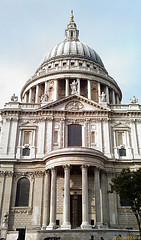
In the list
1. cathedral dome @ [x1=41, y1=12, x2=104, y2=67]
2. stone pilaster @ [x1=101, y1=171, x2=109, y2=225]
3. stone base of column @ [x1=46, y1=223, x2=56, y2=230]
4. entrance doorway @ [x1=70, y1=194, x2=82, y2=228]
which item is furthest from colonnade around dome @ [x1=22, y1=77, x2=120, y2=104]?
stone base of column @ [x1=46, y1=223, x2=56, y2=230]

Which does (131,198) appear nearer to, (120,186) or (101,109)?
(120,186)

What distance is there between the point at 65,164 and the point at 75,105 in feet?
37.5

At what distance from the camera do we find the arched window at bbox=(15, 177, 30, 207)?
1298 inches

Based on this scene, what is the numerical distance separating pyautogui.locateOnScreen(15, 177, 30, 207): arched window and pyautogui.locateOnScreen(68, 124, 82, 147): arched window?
785 cm

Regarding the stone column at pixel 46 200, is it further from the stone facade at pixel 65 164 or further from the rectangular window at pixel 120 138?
the rectangular window at pixel 120 138

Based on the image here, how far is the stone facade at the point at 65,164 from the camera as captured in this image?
2961 centimetres

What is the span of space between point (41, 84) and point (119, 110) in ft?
66.1

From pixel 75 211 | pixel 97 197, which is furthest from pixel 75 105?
pixel 75 211

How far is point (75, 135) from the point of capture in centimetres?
3741

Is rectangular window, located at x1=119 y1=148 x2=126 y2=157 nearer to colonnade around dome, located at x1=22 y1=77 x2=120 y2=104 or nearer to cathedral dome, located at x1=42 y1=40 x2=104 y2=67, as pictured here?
colonnade around dome, located at x1=22 y1=77 x2=120 y2=104

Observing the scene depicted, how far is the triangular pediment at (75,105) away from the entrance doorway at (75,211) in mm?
13019

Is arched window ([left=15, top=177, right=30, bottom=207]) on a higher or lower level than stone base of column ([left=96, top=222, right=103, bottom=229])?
higher

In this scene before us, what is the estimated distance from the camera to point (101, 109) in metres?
38.8

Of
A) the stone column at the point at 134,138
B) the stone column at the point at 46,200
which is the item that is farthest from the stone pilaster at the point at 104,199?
the stone column at the point at 46,200
